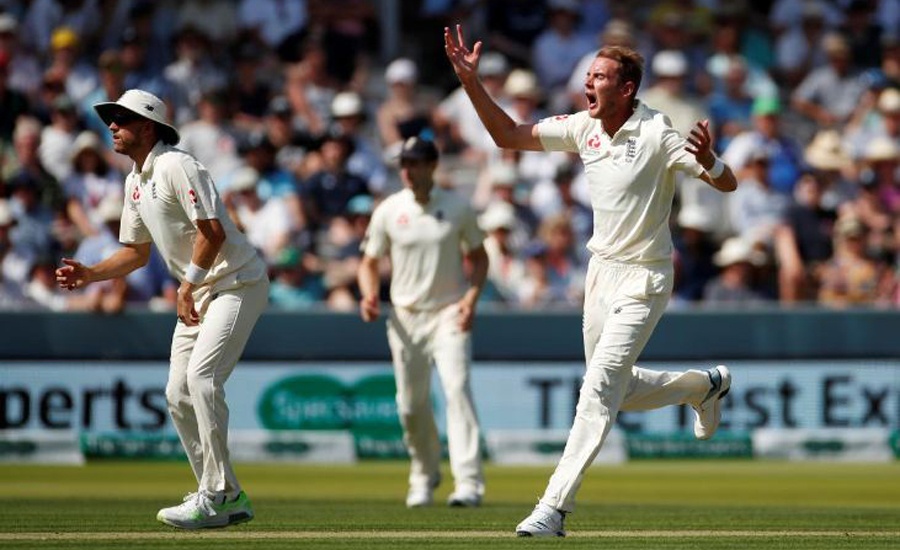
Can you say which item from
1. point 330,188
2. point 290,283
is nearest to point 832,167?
point 330,188

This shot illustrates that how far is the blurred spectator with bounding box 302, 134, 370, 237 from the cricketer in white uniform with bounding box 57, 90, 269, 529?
27.8 ft

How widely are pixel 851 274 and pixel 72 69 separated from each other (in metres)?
8.32

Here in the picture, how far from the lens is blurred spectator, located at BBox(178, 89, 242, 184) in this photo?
1803cm

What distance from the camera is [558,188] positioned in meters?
17.7

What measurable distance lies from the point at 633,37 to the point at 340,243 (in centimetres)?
452

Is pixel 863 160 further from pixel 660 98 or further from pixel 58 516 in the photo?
pixel 58 516

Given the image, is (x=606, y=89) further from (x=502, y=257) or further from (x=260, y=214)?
(x=260, y=214)

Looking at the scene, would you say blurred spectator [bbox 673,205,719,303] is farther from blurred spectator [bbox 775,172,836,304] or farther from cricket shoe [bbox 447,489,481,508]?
cricket shoe [bbox 447,489,481,508]

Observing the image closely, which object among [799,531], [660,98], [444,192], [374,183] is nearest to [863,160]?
[660,98]

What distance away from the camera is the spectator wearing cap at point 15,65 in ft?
61.3

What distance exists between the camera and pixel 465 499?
11.3m

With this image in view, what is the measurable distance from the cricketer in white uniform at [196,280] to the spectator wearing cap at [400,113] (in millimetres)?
9222

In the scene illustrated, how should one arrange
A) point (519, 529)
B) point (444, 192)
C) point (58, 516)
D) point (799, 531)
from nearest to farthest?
point (519, 529), point (799, 531), point (58, 516), point (444, 192)

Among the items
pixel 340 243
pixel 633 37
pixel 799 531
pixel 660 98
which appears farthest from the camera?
pixel 633 37
